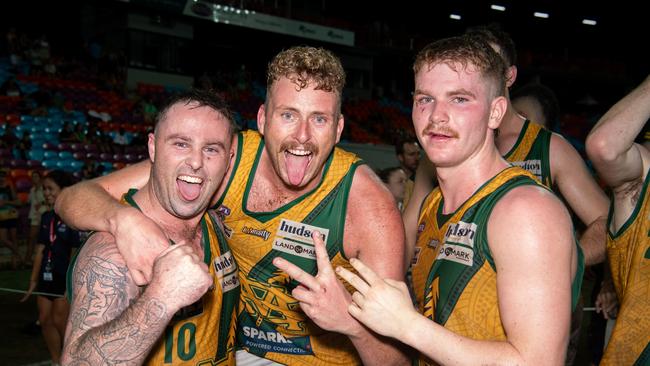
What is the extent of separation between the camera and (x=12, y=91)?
1808 centimetres

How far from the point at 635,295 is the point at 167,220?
95.3 inches

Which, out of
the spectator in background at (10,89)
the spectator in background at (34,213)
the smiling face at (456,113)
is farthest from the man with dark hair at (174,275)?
the spectator in background at (10,89)

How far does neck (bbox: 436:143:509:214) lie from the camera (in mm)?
2476

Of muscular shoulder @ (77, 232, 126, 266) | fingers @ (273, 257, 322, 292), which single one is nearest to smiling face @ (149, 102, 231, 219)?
muscular shoulder @ (77, 232, 126, 266)

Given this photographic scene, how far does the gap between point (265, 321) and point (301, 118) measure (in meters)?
1.38

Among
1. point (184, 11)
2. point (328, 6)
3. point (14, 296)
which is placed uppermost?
point (328, 6)

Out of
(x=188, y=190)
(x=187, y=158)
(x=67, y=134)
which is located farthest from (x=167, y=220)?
(x=67, y=134)

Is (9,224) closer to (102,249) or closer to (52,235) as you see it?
(52,235)

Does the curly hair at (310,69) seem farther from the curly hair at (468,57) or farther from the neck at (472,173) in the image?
the neck at (472,173)

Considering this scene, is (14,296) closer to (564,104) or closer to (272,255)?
(272,255)

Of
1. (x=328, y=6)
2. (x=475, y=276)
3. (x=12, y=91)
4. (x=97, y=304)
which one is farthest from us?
(x=328, y=6)

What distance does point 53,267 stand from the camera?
7.11 metres

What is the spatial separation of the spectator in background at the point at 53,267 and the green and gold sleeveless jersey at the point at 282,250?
379 centimetres

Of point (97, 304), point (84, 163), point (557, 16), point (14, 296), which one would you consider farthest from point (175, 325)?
point (557, 16)
